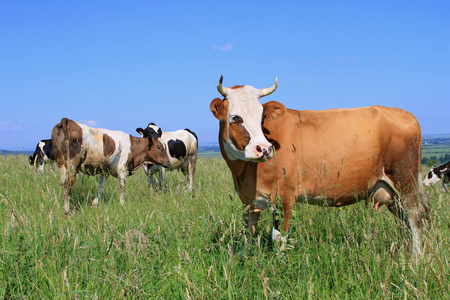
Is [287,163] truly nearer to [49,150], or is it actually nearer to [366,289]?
[366,289]

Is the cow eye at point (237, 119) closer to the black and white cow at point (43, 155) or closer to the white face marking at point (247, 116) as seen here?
the white face marking at point (247, 116)

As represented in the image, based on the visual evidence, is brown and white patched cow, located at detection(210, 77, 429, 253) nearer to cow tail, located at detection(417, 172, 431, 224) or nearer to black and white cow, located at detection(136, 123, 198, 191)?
cow tail, located at detection(417, 172, 431, 224)

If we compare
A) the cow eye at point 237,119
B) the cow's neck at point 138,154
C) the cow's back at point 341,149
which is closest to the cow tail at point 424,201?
the cow's back at point 341,149

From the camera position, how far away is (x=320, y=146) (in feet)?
13.8

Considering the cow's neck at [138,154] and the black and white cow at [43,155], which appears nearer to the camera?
the cow's neck at [138,154]

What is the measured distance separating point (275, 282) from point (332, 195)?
1.89 meters

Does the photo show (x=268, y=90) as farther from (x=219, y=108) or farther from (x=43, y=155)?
(x=43, y=155)

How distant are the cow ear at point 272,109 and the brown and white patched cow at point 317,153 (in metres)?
0.01

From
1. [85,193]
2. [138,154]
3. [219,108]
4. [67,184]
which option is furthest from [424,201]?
[138,154]

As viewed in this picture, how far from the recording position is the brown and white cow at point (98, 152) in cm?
765

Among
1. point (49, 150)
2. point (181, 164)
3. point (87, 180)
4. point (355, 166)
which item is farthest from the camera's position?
point (49, 150)

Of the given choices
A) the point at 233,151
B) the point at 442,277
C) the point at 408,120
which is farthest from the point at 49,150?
the point at 442,277

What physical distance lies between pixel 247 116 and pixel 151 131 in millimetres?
9101

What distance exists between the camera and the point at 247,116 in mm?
3867
